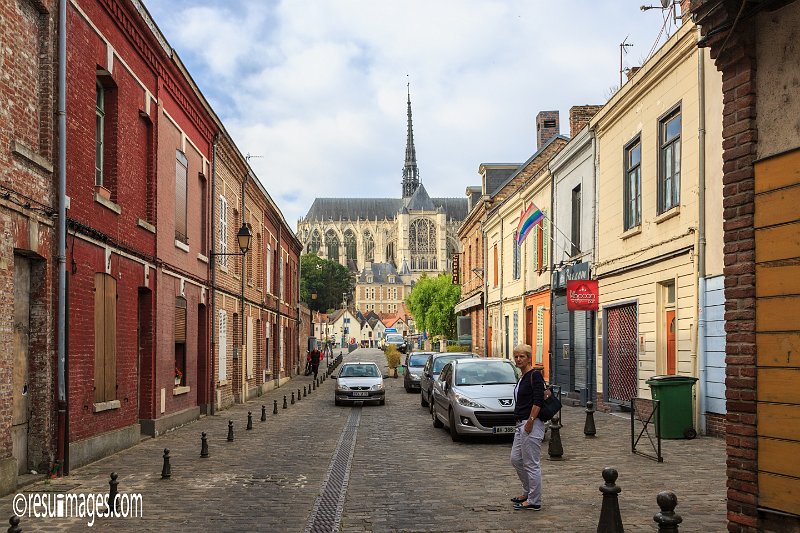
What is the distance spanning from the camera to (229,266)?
80.1 feet

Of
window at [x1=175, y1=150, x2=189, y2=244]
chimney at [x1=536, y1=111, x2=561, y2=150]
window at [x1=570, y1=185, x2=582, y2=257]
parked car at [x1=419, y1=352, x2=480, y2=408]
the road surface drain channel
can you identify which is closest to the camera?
the road surface drain channel

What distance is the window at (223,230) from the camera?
22.9 meters

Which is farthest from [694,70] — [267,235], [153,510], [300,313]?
[300,313]

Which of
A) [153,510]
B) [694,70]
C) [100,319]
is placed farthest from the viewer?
[694,70]

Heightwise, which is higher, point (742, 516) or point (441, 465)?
point (742, 516)

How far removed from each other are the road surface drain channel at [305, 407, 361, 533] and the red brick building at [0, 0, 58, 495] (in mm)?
3615

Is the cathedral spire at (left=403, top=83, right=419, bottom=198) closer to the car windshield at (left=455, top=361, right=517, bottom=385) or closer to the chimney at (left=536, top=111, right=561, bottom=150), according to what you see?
the chimney at (left=536, top=111, right=561, bottom=150)

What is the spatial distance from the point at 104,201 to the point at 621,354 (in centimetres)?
1196

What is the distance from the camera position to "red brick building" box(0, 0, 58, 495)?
9.48 m

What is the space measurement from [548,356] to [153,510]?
1939cm

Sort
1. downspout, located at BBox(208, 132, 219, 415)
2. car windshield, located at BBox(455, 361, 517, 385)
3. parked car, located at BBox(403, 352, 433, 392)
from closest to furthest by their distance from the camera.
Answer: car windshield, located at BBox(455, 361, 517, 385), downspout, located at BBox(208, 132, 219, 415), parked car, located at BBox(403, 352, 433, 392)

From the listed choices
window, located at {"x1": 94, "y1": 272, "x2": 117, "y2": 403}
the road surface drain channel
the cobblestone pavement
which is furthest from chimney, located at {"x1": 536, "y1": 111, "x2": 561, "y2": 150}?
window, located at {"x1": 94, "y1": 272, "x2": 117, "y2": 403}

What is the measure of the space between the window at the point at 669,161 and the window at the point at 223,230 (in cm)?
1203

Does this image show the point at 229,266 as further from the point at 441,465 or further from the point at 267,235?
the point at 441,465
